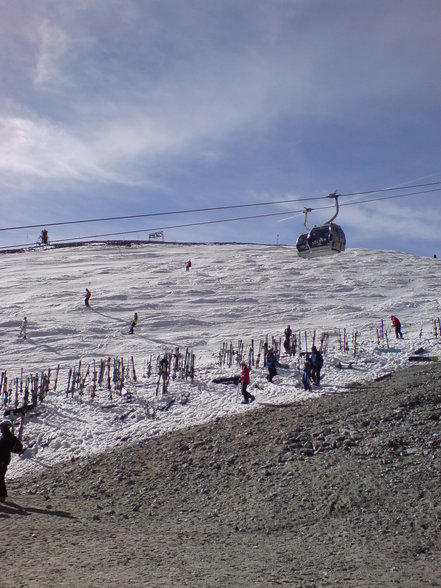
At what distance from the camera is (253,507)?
9.20 m

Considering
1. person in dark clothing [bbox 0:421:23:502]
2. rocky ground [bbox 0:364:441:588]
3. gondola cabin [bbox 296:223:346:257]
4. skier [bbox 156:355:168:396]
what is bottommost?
rocky ground [bbox 0:364:441:588]

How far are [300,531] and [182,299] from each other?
2877cm

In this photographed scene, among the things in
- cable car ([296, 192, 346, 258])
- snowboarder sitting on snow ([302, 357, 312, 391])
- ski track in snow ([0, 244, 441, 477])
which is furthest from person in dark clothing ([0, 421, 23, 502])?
snowboarder sitting on snow ([302, 357, 312, 391])

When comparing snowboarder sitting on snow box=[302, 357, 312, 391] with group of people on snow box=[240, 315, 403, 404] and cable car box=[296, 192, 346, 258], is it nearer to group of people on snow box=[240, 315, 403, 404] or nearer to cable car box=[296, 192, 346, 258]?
group of people on snow box=[240, 315, 403, 404]

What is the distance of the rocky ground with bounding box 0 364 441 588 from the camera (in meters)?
6.11

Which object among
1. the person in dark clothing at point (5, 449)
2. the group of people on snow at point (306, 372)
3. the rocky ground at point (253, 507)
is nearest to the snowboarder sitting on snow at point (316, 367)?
the group of people on snow at point (306, 372)

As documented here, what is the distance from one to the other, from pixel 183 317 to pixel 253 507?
Result: 22946 mm

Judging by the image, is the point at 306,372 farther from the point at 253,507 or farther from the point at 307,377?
the point at 253,507

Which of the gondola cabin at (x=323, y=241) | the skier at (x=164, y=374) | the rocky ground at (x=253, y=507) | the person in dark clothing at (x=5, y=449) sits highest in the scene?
the gondola cabin at (x=323, y=241)

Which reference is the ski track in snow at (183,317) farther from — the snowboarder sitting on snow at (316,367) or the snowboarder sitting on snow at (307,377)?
the snowboarder sitting on snow at (316,367)

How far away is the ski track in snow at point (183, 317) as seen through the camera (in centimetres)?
1557

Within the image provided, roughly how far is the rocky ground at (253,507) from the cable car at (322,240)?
4121 mm

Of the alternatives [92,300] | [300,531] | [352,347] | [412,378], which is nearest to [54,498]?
[300,531]

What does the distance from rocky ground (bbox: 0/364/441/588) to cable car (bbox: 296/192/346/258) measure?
4.12m
